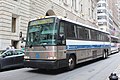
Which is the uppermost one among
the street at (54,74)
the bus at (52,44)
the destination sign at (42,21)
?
the destination sign at (42,21)

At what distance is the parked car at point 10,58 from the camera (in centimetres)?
1288

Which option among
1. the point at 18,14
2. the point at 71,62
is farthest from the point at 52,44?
the point at 18,14

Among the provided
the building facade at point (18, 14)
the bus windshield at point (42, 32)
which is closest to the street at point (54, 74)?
the bus windshield at point (42, 32)

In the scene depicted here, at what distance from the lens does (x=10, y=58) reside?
13375 mm

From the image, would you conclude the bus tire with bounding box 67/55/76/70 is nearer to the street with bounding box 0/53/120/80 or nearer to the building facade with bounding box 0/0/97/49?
the street with bounding box 0/53/120/80

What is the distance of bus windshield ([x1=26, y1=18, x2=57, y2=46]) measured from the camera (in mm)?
11491

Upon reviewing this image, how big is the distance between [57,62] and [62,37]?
4.69ft

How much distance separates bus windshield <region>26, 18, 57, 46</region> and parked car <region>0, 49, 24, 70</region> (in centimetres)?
185

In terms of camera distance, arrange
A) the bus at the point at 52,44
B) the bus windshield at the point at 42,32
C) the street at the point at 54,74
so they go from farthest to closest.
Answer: the bus windshield at the point at 42,32 < the bus at the point at 52,44 < the street at the point at 54,74

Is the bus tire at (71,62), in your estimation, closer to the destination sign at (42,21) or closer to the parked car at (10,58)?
the destination sign at (42,21)

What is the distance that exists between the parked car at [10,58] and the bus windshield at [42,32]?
1.85 metres

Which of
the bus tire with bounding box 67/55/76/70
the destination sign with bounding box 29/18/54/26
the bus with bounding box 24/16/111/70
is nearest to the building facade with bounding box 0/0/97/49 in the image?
the destination sign with bounding box 29/18/54/26

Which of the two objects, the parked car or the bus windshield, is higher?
the bus windshield

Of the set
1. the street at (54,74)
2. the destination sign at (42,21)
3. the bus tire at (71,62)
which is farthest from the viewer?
the bus tire at (71,62)
